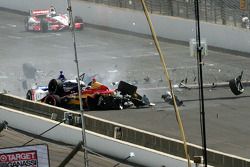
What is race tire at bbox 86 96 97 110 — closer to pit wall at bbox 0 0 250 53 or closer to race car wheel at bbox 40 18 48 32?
pit wall at bbox 0 0 250 53

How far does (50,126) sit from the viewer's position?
26344 millimetres

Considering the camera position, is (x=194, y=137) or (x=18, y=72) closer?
(x=194, y=137)

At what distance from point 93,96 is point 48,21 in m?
24.4

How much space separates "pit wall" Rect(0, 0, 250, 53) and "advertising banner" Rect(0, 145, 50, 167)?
98.1ft

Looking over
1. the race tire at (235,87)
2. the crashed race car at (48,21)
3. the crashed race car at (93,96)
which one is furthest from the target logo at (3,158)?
the crashed race car at (48,21)

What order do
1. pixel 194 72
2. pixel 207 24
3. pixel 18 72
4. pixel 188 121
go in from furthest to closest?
pixel 207 24, pixel 18 72, pixel 194 72, pixel 188 121

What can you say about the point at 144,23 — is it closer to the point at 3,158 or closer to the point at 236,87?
the point at 236,87

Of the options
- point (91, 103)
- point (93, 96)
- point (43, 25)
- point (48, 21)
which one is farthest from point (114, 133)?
point (43, 25)

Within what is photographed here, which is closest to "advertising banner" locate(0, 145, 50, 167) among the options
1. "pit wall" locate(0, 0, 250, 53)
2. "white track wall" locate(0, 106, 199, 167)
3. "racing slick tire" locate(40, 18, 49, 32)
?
"white track wall" locate(0, 106, 199, 167)

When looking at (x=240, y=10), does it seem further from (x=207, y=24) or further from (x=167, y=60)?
(x=167, y=60)

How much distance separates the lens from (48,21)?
2163 inches

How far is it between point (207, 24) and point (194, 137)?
19.7m

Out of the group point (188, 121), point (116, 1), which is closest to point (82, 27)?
point (116, 1)

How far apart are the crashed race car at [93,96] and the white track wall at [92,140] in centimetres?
349
